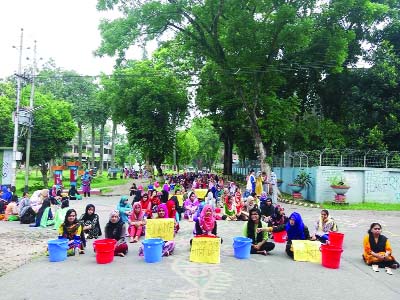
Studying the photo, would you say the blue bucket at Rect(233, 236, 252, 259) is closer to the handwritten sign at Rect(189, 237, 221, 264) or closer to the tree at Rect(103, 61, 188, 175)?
the handwritten sign at Rect(189, 237, 221, 264)

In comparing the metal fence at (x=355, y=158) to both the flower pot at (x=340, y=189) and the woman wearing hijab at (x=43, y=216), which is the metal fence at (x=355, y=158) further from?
the woman wearing hijab at (x=43, y=216)

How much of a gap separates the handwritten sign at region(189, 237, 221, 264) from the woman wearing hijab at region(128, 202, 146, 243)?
2.76m

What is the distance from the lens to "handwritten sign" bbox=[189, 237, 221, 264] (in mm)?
8484

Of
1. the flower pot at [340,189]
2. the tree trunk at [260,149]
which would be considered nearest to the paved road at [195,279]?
the flower pot at [340,189]

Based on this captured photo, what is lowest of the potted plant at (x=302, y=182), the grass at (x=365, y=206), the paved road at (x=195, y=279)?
the paved road at (x=195, y=279)

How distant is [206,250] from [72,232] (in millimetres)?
3146

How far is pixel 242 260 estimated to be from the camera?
885 cm

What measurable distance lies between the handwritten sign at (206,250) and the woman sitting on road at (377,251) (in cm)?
320

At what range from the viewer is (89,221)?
10.5m


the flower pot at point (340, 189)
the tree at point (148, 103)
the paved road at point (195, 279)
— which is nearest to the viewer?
the paved road at point (195, 279)

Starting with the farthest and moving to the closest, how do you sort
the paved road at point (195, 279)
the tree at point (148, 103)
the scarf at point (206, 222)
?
the tree at point (148, 103)
the scarf at point (206, 222)
the paved road at point (195, 279)

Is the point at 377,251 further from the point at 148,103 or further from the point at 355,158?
the point at 148,103

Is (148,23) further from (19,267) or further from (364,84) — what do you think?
(19,267)

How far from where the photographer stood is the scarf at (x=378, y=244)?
8.59 metres
